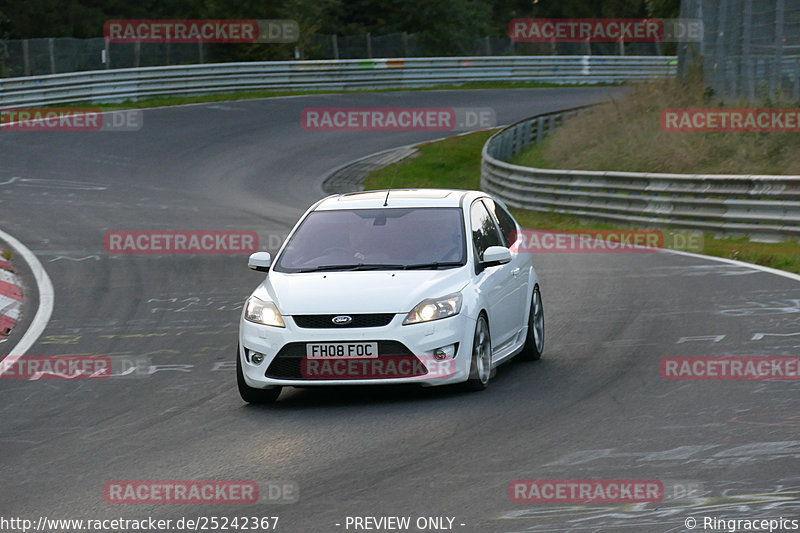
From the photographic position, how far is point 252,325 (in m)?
9.49

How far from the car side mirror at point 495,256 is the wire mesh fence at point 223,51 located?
34.6m

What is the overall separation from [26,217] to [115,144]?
11.5m

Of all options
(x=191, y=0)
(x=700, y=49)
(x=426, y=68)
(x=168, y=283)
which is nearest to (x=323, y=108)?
(x=426, y=68)

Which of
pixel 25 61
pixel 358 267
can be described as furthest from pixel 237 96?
pixel 358 267

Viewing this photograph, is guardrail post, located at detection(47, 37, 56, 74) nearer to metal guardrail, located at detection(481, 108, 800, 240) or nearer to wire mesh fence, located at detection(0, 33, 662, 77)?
wire mesh fence, located at detection(0, 33, 662, 77)

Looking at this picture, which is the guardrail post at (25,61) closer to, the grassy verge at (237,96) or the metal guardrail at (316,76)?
the metal guardrail at (316,76)

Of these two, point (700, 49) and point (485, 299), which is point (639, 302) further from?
point (700, 49)

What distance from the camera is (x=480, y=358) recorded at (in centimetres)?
966

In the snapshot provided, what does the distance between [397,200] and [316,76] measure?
37647mm

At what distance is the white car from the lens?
920 cm

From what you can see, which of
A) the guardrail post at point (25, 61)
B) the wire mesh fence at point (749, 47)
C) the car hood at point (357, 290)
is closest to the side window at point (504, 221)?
the car hood at point (357, 290)

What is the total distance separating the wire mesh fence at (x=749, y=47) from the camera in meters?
26.9

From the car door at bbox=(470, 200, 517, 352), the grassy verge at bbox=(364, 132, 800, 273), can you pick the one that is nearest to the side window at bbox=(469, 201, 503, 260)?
the car door at bbox=(470, 200, 517, 352)

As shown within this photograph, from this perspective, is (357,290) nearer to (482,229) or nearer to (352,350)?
(352,350)
